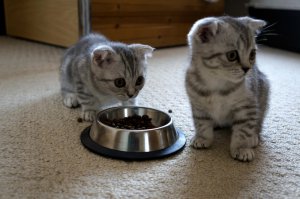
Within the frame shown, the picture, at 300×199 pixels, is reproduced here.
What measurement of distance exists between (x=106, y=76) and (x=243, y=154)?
625 millimetres

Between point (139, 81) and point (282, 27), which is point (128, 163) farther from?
point (282, 27)

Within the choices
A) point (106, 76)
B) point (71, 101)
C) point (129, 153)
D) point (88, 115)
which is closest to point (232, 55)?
point (129, 153)

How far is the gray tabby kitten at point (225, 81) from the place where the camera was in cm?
113

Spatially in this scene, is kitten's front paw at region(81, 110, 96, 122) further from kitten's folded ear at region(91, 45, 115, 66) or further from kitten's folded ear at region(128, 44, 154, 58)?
kitten's folded ear at region(128, 44, 154, 58)

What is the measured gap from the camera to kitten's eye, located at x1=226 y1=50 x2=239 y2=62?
1.12m

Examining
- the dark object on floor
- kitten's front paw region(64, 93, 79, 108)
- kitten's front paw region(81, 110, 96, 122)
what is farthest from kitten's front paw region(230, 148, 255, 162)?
the dark object on floor

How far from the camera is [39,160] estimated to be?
43.1 inches

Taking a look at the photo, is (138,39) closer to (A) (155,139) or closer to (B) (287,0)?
(B) (287,0)

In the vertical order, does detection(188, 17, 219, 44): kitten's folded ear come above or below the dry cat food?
above

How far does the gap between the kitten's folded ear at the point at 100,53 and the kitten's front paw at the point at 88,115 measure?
21 centimetres

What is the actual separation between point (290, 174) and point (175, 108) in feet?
2.23

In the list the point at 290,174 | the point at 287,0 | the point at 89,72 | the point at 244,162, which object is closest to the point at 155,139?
the point at 244,162

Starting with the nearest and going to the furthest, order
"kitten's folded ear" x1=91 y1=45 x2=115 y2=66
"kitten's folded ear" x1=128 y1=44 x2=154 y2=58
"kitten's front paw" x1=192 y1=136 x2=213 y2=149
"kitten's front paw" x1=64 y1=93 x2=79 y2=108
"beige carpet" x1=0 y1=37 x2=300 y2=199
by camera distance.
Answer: "beige carpet" x1=0 y1=37 x2=300 y2=199, "kitten's front paw" x1=192 y1=136 x2=213 y2=149, "kitten's folded ear" x1=91 y1=45 x2=115 y2=66, "kitten's folded ear" x1=128 y1=44 x2=154 y2=58, "kitten's front paw" x1=64 y1=93 x2=79 y2=108

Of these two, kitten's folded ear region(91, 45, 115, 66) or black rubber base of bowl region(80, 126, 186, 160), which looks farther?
kitten's folded ear region(91, 45, 115, 66)
